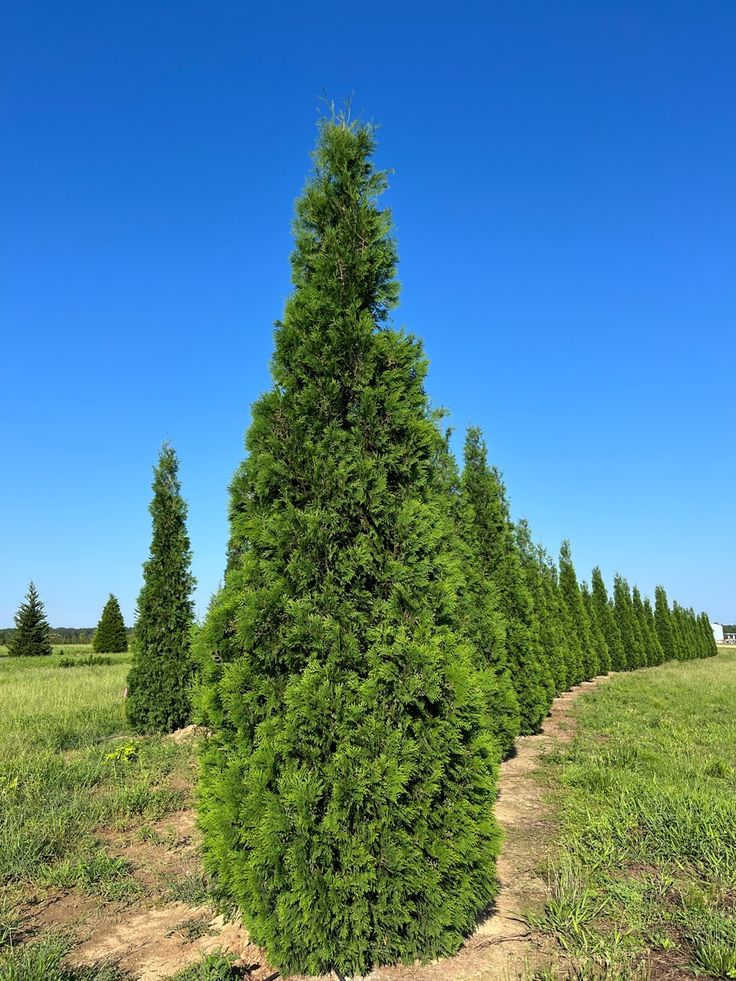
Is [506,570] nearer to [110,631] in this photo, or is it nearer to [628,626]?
[628,626]

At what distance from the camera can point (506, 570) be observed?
11516 mm

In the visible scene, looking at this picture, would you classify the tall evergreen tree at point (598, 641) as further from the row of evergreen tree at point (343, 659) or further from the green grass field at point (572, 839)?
the row of evergreen tree at point (343, 659)

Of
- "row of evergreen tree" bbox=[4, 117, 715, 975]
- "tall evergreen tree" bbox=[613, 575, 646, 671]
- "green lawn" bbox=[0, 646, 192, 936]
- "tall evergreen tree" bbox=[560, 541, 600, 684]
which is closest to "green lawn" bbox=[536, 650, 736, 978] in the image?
"row of evergreen tree" bbox=[4, 117, 715, 975]

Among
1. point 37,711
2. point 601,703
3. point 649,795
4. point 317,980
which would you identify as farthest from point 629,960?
point 601,703

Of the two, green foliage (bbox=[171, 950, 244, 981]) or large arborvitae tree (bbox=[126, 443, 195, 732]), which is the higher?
large arborvitae tree (bbox=[126, 443, 195, 732])

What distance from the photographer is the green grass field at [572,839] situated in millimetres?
3381

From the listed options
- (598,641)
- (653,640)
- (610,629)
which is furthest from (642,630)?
(598,641)

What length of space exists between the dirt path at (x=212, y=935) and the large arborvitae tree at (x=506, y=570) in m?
5.82

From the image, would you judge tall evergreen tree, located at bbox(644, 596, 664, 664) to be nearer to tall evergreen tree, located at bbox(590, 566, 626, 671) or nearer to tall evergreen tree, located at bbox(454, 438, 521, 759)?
tall evergreen tree, located at bbox(590, 566, 626, 671)

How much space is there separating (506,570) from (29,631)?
34760mm

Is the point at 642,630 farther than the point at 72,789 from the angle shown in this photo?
Yes

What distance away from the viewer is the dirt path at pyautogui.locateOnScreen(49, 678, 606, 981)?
3.35 meters

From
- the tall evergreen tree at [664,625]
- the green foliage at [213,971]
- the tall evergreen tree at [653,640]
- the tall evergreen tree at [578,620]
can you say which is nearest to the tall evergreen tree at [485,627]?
the green foliage at [213,971]

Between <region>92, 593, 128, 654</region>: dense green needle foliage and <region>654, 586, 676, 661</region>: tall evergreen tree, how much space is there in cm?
3663
